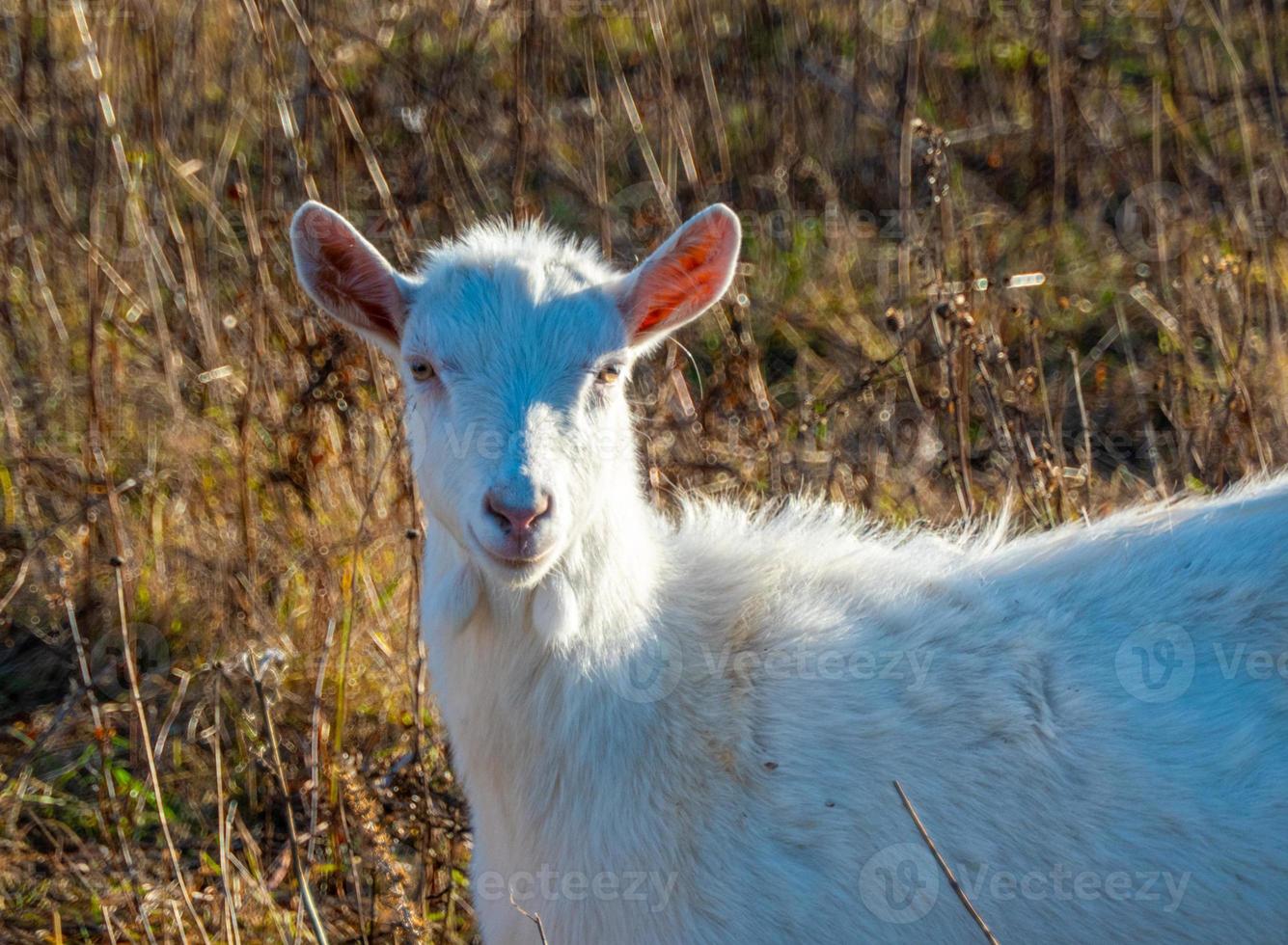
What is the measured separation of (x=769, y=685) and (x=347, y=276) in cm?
148

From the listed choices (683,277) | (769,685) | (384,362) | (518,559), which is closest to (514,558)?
(518,559)

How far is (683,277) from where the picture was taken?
3.66m

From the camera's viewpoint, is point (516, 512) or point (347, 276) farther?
point (347, 276)

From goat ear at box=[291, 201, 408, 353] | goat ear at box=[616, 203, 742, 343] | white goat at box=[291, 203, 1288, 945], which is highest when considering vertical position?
goat ear at box=[291, 201, 408, 353]

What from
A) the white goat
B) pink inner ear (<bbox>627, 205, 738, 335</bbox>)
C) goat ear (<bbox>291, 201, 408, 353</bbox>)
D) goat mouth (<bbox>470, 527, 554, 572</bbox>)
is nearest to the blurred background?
the white goat

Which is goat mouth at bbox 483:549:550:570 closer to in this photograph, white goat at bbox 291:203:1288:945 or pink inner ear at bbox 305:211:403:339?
white goat at bbox 291:203:1288:945

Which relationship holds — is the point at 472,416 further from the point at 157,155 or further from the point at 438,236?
the point at 438,236

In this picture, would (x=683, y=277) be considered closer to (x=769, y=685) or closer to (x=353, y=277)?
(x=353, y=277)

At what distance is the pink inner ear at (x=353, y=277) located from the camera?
142 inches

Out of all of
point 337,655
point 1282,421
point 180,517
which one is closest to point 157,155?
point 180,517

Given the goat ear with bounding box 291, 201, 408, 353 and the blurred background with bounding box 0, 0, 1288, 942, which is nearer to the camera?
the goat ear with bounding box 291, 201, 408, 353

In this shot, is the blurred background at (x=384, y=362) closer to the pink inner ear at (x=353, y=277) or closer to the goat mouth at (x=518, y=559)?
the goat mouth at (x=518, y=559)

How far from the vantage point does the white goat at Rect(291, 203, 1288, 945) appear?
3.20 metres

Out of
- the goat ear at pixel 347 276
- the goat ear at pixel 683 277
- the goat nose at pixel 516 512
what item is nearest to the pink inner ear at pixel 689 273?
the goat ear at pixel 683 277
